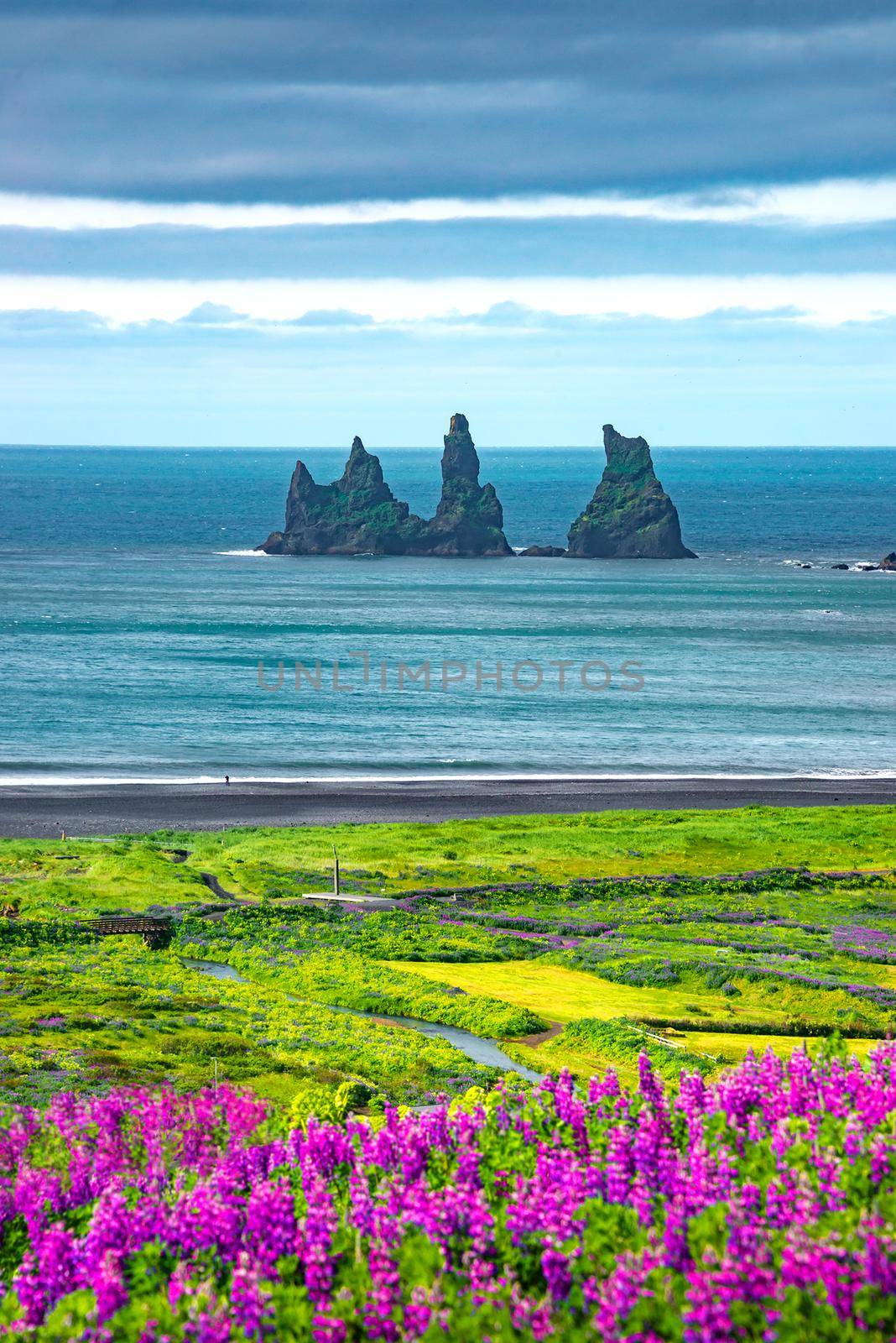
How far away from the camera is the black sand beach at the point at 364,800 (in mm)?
70562

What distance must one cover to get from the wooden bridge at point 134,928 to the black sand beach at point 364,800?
1921cm

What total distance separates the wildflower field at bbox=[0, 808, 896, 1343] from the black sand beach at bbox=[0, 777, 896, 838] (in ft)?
63.2

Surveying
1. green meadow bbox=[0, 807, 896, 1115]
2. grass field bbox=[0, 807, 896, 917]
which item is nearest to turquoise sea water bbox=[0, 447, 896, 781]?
grass field bbox=[0, 807, 896, 917]

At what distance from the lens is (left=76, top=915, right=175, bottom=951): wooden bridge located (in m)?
47.4

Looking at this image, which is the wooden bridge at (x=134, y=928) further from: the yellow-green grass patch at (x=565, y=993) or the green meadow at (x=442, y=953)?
the yellow-green grass patch at (x=565, y=993)

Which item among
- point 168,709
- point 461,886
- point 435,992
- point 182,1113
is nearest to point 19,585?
point 168,709

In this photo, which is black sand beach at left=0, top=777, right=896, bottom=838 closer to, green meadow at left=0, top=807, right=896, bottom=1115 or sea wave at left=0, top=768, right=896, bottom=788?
sea wave at left=0, top=768, right=896, bottom=788

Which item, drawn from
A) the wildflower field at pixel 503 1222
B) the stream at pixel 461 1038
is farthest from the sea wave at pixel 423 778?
the wildflower field at pixel 503 1222

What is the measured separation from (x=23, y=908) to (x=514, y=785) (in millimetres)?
36602

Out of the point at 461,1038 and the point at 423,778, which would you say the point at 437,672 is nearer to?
the point at 423,778

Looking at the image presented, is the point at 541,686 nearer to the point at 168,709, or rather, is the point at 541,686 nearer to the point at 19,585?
the point at 168,709

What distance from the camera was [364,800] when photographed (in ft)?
251

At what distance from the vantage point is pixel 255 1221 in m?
15.6

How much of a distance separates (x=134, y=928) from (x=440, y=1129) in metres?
31.8
